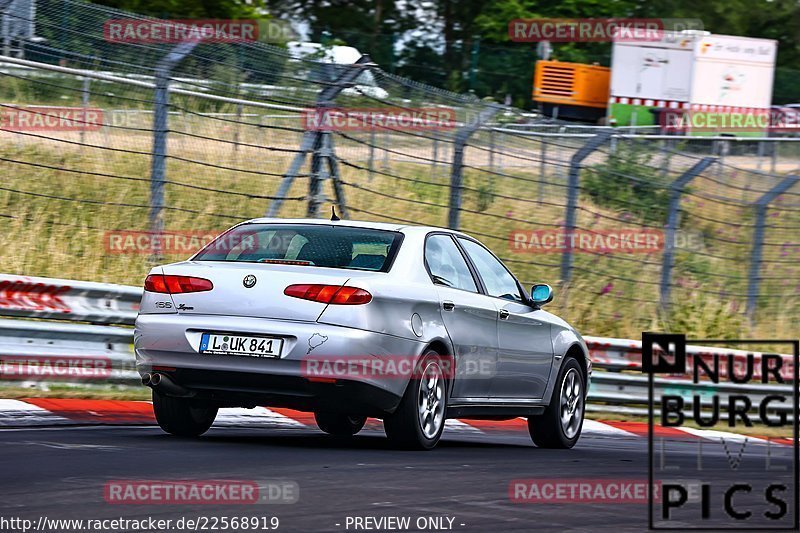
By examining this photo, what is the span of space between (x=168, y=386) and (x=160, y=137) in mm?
4537

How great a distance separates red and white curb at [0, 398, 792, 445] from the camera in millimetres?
9086

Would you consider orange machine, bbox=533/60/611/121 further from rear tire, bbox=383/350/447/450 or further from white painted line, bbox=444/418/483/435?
rear tire, bbox=383/350/447/450

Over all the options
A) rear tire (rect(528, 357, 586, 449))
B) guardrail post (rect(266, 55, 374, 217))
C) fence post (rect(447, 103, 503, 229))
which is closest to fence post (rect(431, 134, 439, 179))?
fence post (rect(447, 103, 503, 229))

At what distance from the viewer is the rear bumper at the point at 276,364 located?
25.7 ft

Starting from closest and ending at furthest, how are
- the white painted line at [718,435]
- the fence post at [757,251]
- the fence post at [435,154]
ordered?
the white painted line at [718,435] < the fence post at [435,154] < the fence post at [757,251]

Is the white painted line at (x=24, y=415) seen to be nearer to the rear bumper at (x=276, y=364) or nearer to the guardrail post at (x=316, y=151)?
the rear bumper at (x=276, y=364)

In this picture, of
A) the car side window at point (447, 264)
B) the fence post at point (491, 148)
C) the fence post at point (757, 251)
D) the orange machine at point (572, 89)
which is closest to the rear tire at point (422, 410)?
the car side window at point (447, 264)

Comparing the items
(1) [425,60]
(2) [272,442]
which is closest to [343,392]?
(2) [272,442]

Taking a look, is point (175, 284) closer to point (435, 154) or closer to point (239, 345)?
point (239, 345)

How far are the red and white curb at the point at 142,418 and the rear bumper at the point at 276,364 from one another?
3.89 feet

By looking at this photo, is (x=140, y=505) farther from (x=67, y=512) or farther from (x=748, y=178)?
(x=748, y=178)

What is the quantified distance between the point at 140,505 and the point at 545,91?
36.4m

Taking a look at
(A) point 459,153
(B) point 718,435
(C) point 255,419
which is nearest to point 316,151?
(A) point 459,153

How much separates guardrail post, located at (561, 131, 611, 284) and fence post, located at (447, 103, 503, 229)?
1221 millimetres
